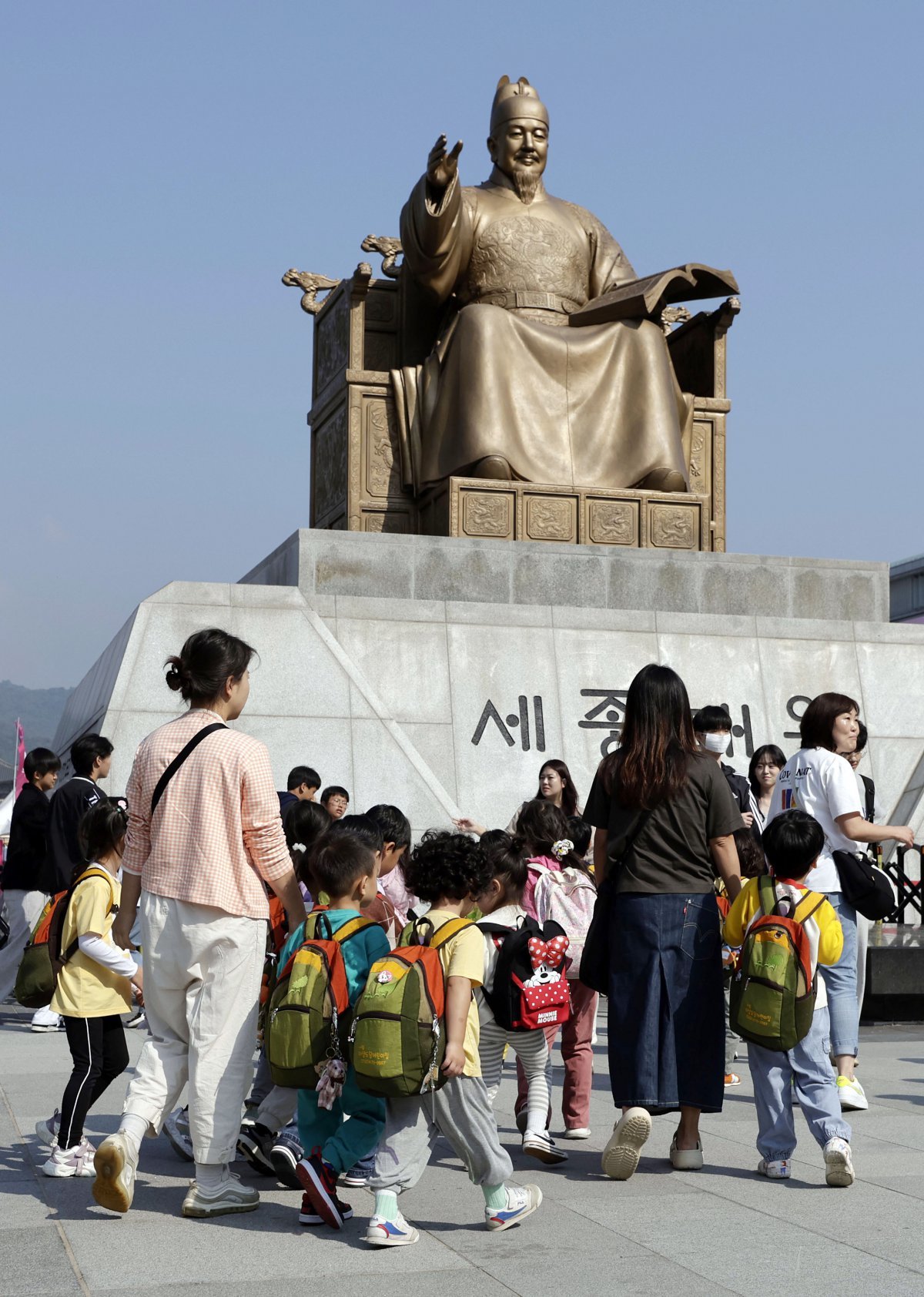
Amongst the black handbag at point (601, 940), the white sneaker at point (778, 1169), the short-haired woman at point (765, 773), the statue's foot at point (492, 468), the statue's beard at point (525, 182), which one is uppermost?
the statue's beard at point (525, 182)

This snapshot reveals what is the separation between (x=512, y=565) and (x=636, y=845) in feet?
19.0

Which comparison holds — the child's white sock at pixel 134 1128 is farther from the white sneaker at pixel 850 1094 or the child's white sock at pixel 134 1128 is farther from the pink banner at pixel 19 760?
the pink banner at pixel 19 760

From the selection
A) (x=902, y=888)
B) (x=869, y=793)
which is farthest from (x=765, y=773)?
(x=902, y=888)

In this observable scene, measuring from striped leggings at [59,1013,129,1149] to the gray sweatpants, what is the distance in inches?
35.0

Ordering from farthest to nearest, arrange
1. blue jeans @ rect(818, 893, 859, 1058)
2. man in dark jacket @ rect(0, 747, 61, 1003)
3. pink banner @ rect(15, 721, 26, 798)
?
pink banner @ rect(15, 721, 26, 798)
man in dark jacket @ rect(0, 747, 61, 1003)
blue jeans @ rect(818, 893, 859, 1058)

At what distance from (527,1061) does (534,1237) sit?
0.83 metres

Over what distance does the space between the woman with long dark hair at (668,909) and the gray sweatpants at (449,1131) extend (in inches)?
26.2

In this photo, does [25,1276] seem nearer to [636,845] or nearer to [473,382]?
[636,845]

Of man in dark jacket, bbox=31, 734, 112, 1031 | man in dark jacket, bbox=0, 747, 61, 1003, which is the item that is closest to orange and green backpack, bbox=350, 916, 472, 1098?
man in dark jacket, bbox=31, 734, 112, 1031

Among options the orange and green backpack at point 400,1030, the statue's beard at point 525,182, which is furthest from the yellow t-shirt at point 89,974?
the statue's beard at point 525,182

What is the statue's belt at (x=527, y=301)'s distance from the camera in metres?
10.6

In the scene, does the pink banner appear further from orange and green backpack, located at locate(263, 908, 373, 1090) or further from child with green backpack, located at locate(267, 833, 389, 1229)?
orange and green backpack, located at locate(263, 908, 373, 1090)

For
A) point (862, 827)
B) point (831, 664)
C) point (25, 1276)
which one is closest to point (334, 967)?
point (25, 1276)

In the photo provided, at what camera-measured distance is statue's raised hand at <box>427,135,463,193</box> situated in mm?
9477
